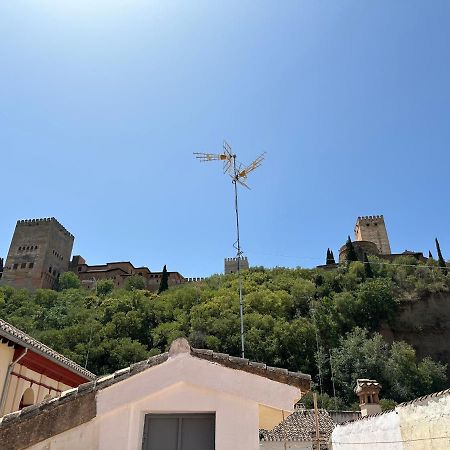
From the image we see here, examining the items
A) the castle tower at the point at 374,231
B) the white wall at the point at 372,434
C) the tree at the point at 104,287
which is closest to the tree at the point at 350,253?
the castle tower at the point at 374,231

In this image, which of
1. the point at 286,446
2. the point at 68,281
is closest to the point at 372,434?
the point at 286,446

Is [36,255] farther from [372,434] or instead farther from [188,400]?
[188,400]

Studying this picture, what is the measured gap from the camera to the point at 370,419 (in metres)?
9.63

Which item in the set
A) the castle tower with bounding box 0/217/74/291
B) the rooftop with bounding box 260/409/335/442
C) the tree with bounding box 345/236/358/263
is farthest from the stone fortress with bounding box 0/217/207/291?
the rooftop with bounding box 260/409/335/442

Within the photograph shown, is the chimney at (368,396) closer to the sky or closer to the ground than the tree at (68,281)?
closer to the ground

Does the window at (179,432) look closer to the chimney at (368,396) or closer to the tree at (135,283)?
the chimney at (368,396)

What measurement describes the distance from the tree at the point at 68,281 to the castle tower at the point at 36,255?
5.01ft

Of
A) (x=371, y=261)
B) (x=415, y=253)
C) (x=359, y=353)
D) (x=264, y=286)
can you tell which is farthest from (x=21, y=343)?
(x=415, y=253)

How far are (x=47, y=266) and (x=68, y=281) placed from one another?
386cm

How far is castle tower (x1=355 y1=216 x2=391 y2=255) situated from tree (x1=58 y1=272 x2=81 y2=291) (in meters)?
45.7

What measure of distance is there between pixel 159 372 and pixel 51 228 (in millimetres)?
69531

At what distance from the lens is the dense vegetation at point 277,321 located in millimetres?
36438

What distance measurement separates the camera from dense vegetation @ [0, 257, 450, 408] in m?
36.4

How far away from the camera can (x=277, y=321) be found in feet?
141
